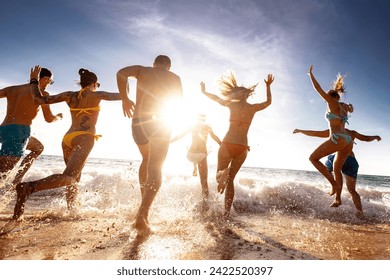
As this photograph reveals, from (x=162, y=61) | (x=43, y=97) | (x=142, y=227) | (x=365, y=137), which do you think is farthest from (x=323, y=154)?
(x=43, y=97)

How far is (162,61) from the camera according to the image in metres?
4.32

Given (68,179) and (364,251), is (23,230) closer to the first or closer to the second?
(68,179)

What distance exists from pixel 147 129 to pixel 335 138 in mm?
4389

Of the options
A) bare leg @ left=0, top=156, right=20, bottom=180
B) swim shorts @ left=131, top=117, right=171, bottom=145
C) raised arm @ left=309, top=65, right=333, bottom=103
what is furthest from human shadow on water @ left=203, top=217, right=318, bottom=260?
raised arm @ left=309, top=65, right=333, bottom=103

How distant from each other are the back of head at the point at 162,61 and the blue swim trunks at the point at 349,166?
4938 mm

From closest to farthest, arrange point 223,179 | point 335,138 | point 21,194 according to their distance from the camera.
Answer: point 21,194
point 223,179
point 335,138

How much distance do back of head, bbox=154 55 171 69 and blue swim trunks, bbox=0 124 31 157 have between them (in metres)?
2.47

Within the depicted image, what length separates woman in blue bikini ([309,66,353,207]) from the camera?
20.6ft

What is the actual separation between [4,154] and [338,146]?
20.9ft

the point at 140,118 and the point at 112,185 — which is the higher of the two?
the point at 140,118

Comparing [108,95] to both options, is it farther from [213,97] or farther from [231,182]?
[231,182]

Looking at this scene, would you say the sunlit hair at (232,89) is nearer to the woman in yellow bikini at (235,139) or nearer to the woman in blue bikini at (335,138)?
the woman in yellow bikini at (235,139)
